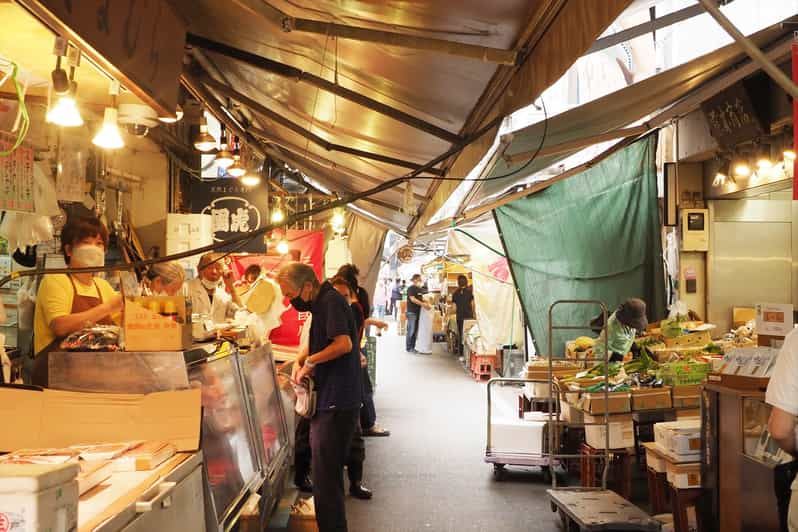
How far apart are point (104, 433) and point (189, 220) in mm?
4194

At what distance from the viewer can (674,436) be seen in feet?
17.7

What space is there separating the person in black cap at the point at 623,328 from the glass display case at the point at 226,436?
461 cm

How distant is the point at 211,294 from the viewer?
7855 millimetres

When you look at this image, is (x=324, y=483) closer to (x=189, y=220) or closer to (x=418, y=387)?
(x=189, y=220)

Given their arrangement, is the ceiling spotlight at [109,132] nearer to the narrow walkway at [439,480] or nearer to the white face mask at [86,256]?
the white face mask at [86,256]

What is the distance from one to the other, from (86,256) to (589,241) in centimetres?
684

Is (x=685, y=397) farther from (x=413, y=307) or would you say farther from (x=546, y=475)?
(x=413, y=307)

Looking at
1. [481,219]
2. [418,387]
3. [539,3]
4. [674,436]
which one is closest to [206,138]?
[539,3]

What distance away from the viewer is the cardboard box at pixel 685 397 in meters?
6.86

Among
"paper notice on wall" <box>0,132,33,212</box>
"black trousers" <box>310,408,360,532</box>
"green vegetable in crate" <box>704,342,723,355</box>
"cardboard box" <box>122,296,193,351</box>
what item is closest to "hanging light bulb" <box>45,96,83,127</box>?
"paper notice on wall" <box>0,132,33,212</box>

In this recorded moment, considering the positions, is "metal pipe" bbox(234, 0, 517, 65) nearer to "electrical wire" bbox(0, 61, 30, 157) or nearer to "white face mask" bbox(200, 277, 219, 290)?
"electrical wire" bbox(0, 61, 30, 157)

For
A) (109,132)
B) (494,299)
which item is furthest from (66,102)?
(494,299)

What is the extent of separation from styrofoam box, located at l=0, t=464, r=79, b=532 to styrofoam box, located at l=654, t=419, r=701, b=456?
4377mm

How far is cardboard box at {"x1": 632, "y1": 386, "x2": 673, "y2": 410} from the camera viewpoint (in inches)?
270
